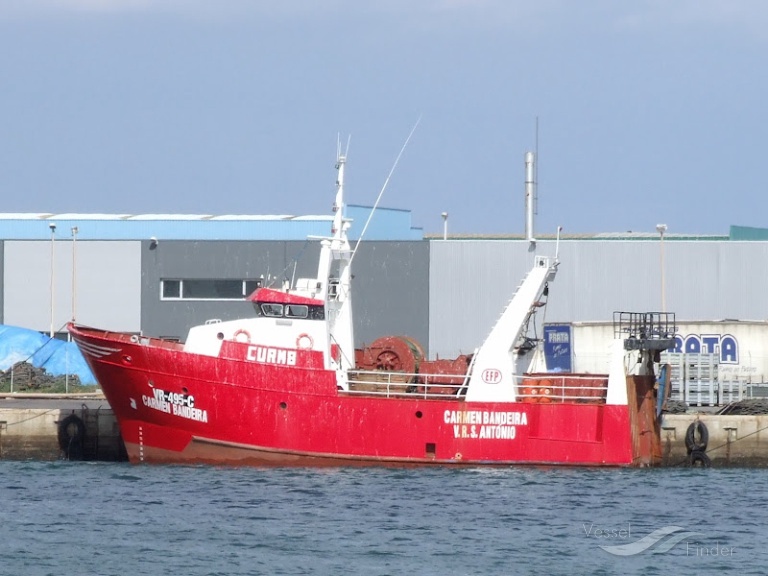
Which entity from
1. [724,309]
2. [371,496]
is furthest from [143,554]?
[724,309]

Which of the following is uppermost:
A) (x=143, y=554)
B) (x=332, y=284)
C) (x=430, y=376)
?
(x=332, y=284)

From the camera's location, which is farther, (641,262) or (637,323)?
(641,262)

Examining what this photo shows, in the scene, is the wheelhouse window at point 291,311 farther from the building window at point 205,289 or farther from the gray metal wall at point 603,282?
the gray metal wall at point 603,282

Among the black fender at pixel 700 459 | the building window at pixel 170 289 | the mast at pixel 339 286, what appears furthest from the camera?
the building window at pixel 170 289

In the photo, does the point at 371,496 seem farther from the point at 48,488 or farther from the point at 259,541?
the point at 48,488

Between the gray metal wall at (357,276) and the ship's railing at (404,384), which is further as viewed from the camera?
the gray metal wall at (357,276)

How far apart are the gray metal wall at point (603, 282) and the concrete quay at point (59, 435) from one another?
19748 mm

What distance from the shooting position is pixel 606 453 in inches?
1083

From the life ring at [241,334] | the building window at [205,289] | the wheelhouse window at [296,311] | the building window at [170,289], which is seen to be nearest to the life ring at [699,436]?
the wheelhouse window at [296,311]

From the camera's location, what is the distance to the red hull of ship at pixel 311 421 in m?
26.7

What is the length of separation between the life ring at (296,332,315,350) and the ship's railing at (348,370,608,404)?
1.00 meters

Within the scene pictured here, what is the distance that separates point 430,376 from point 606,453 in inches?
147

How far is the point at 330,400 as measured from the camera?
26797 millimetres

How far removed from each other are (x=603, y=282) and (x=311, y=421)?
75.9ft
